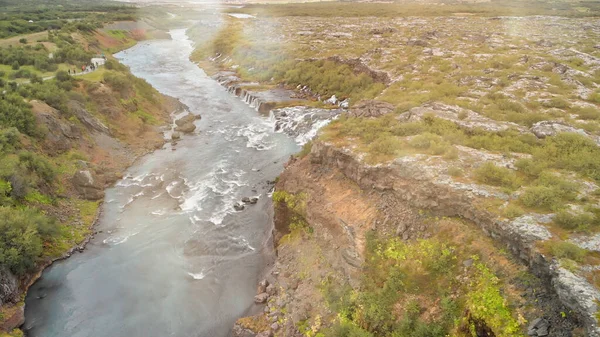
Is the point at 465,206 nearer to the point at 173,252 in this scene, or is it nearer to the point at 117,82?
the point at 173,252

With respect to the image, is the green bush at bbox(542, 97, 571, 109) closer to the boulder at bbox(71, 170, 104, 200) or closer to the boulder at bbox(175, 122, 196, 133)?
the boulder at bbox(175, 122, 196, 133)

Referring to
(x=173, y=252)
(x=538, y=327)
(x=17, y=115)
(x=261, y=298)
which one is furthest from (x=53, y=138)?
(x=538, y=327)

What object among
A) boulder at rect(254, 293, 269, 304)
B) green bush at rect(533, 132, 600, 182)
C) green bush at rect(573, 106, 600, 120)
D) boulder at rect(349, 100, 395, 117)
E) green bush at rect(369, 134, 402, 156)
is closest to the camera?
green bush at rect(533, 132, 600, 182)

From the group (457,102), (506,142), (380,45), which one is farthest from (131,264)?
(380,45)

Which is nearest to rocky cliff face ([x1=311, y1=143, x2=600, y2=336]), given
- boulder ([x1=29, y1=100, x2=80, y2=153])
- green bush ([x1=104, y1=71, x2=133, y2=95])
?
boulder ([x1=29, y1=100, x2=80, y2=153])

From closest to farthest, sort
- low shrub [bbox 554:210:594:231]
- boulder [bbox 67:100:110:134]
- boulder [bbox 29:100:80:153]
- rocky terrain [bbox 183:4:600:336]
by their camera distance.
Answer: rocky terrain [bbox 183:4:600:336] < low shrub [bbox 554:210:594:231] < boulder [bbox 29:100:80:153] < boulder [bbox 67:100:110:134]

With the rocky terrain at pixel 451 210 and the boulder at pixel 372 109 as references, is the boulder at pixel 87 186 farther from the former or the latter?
the boulder at pixel 372 109
